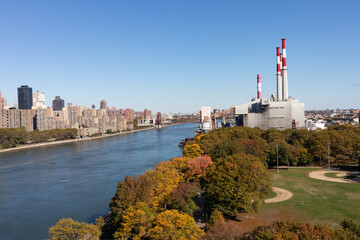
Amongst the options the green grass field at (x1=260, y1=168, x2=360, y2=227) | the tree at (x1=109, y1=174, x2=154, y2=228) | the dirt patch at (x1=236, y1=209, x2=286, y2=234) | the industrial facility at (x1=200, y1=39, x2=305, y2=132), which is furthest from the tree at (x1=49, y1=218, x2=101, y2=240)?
the industrial facility at (x1=200, y1=39, x2=305, y2=132)

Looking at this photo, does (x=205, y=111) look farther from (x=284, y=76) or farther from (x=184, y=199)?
(x=184, y=199)

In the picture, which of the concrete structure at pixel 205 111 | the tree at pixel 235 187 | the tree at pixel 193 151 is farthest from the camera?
the concrete structure at pixel 205 111

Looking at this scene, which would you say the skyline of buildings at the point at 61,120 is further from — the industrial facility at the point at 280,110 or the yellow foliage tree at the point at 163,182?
the yellow foliage tree at the point at 163,182

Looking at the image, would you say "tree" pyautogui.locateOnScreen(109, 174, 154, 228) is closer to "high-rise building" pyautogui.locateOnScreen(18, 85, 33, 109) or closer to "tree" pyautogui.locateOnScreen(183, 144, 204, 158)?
"tree" pyautogui.locateOnScreen(183, 144, 204, 158)

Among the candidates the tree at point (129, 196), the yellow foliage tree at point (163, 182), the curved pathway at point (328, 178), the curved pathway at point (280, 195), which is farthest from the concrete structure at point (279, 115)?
the tree at point (129, 196)

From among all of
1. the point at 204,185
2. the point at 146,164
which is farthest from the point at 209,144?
the point at 204,185

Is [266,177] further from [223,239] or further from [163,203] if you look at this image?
Result: [223,239]
